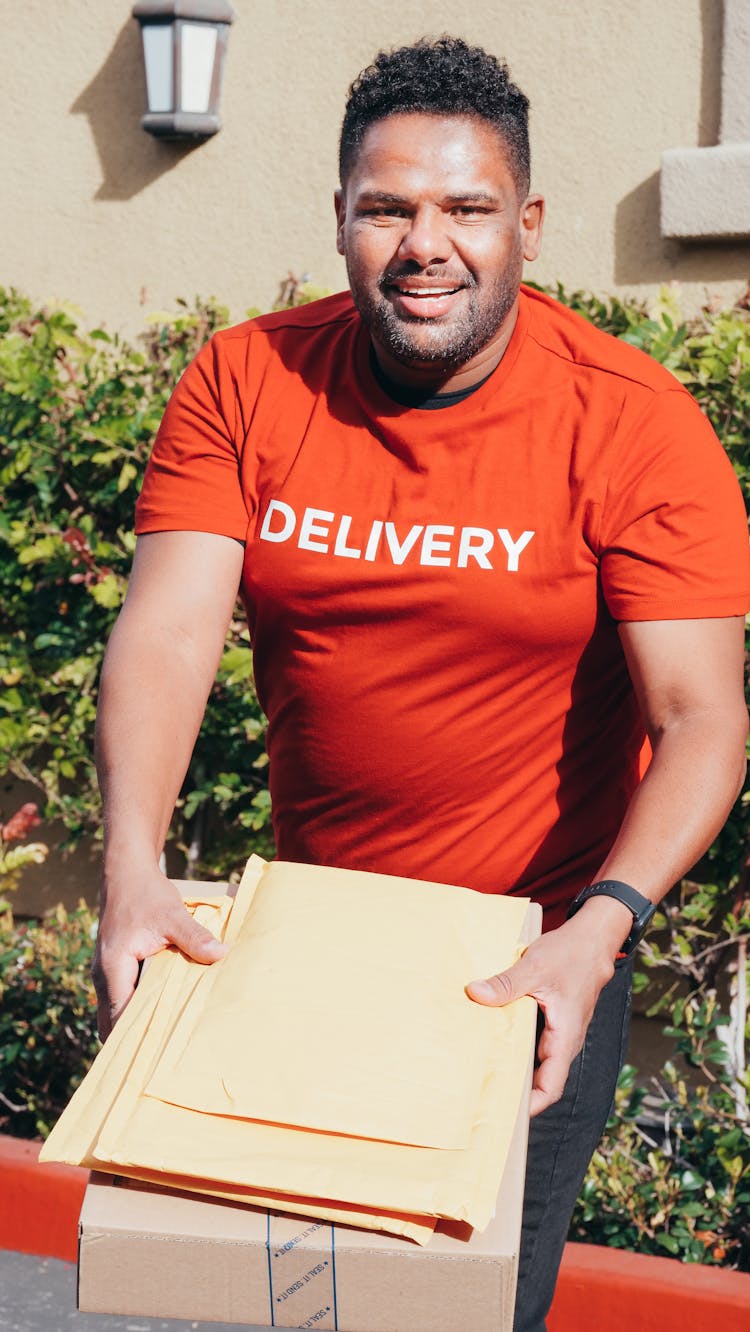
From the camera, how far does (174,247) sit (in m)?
4.53

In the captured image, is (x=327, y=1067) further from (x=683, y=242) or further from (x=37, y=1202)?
(x=683, y=242)

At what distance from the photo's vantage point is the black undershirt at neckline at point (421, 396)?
2123mm

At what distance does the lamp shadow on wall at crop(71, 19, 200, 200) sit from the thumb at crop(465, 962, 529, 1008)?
3.54 meters

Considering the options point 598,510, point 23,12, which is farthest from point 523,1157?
point 23,12

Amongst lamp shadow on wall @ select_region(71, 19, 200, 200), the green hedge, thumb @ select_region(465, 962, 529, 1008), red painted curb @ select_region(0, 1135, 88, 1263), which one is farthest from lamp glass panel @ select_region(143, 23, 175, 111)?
thumb @ select_region(465, 962, 529, 1008)

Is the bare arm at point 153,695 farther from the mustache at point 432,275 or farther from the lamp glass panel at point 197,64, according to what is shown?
the lamp glass panel at point 197,64

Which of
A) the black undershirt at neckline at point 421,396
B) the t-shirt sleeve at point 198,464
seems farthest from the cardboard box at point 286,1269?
the black undershirt at neckline at point 421,396

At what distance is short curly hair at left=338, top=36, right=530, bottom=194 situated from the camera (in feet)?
6.65

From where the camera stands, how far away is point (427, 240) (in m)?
1.99

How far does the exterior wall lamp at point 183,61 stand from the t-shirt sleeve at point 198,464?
2385 mm

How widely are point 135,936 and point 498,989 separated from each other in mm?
437

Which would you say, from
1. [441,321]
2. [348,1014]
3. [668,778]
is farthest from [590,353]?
[348,1014]

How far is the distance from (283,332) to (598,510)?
66 centimetres

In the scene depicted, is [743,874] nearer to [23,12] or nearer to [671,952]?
[671,952]
